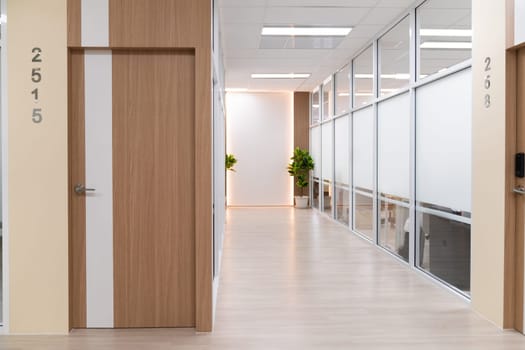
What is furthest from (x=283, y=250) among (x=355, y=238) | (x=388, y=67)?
(x=388, y=67)

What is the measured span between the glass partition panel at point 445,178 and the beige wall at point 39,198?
328cm

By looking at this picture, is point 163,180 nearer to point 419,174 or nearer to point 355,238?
point 419,174

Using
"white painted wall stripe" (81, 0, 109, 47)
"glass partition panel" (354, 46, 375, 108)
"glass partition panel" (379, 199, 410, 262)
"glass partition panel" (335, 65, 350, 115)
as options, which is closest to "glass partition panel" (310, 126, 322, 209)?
"glass partition panel" (335, 65, 350, 115)

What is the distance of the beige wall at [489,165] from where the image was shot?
12.6 ft

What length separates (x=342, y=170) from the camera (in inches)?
392

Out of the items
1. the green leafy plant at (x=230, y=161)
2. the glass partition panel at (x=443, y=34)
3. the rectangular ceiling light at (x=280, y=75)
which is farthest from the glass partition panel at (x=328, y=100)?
the glass partition panel at (x=443, y=34)

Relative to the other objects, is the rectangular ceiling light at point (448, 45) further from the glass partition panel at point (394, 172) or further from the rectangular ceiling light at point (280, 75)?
the rectangular ceiling light at point (280, 75)

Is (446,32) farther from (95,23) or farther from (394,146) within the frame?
(95,23)

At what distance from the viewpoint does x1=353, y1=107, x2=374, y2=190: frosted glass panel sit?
7793 millimetres

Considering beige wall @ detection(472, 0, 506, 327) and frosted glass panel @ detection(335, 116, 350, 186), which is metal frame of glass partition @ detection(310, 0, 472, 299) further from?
frosted glass panel @ detection(335, 116, 350, 186)

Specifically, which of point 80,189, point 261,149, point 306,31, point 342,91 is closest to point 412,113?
point 306,31

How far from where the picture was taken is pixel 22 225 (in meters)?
3.73

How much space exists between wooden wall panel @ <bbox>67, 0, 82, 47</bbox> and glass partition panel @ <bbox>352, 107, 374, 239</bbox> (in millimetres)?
4867

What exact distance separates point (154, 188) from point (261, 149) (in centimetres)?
1041
